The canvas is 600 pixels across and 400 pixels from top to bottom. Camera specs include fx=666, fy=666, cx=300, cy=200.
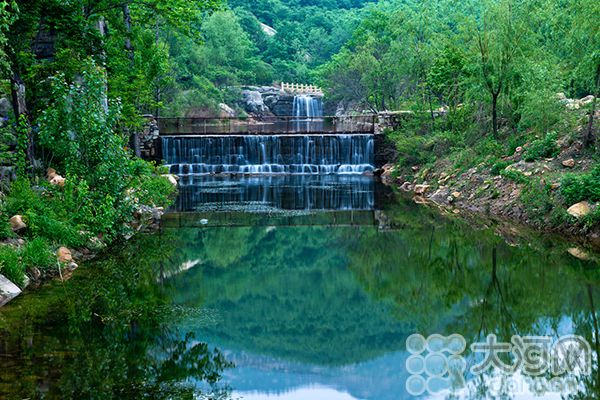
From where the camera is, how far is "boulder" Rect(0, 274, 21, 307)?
31.3ft

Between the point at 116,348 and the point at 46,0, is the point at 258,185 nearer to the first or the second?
the point at 46,0

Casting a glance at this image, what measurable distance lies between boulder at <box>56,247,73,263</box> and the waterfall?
21.8 m

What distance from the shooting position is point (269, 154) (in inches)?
1356

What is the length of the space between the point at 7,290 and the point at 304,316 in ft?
14.3

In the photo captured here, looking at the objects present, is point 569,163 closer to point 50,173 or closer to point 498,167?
point 498,167

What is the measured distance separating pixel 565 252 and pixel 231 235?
300 inches

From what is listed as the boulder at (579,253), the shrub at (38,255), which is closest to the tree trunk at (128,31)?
the shrub at (38,255)

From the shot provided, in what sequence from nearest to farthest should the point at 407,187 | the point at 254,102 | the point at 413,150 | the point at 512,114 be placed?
the point at 512,114
the point at 407,187
the point at 413,150
the point at 254,102

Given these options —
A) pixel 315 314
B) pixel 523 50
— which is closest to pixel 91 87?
pixel 315 314

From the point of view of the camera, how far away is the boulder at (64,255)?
11648 millimetres

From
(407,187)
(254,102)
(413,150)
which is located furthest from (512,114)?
(254,102)

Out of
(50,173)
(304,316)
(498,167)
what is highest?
(498,167)

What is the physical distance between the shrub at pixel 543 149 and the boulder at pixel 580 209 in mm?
3866

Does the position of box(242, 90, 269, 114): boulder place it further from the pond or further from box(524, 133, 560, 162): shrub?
the pond
